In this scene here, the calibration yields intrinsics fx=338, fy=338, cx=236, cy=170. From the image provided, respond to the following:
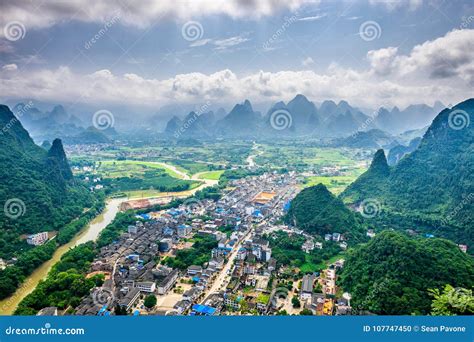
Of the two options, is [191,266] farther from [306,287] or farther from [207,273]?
[306,287]

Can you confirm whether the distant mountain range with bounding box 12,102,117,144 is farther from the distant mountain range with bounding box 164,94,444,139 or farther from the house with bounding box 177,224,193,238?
the house with bounding box 177,224,193,238

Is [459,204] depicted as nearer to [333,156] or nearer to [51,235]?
[51,235]

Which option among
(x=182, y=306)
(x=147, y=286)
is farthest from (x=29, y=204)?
(x=182, y=306)

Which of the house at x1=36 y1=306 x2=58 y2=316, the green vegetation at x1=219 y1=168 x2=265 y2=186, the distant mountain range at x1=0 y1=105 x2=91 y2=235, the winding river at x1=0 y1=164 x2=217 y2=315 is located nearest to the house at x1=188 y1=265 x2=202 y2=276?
the house at x1=36 y1=306 x2=58 y2=316

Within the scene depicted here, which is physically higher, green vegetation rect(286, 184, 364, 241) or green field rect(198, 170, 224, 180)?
green field rect(198, 170, 224, 180)

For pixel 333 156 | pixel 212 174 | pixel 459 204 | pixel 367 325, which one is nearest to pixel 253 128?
pixel 333 156

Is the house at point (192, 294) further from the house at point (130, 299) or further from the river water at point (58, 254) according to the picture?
the river water at point (58, 254)
